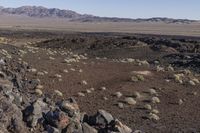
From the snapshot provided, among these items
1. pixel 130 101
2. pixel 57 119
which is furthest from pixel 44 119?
pixel 130 101

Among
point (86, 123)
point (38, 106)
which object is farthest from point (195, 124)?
point (38, 106)

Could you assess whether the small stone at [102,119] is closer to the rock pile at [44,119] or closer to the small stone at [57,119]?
Result: the rock pile at [44,119]

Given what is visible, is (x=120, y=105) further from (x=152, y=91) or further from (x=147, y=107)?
(x=152, y=91)

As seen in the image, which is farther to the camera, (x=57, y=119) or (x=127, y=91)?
(x=127, y=91)

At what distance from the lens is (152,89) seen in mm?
33250

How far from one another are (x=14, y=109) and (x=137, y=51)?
2106 inches

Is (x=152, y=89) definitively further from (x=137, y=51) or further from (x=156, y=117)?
(x=137, y=51)

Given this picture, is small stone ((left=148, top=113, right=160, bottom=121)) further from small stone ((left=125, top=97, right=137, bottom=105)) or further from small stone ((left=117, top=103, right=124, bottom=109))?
small stone ((left=125, top=97, right=137, bottom=105))

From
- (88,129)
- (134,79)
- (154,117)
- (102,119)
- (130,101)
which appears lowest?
(134,79)

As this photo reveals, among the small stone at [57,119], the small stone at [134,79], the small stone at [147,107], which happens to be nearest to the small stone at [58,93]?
the small stone at [147,107]

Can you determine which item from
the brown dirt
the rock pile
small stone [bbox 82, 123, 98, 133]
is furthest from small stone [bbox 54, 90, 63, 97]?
small stone [bbox 82, 123, 98, 133]

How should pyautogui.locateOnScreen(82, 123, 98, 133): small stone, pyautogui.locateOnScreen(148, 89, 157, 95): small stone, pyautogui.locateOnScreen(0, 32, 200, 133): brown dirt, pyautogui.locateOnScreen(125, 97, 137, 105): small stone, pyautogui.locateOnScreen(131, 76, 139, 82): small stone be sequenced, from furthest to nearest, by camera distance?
pyautogui.locateOnScreen(131, 76, 139, 82): small stone < pyautogui.locateOnScreen(148, 89, 157, 95): small stone < pyautogui.locateOnScreen(125, 97, 137, 105): small stone < pyautogui.locateOnScreen(0, 32, 200, 133): brown dirt < pyautogui.locateOnScreen(82, 123, 98, 133): small stone

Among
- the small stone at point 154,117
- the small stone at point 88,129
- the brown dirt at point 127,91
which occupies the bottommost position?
the brown dirt at point 127,91

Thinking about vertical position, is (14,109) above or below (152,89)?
above
